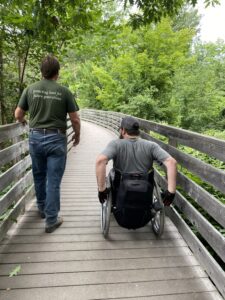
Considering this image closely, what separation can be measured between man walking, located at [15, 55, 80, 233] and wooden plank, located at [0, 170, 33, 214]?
1.00 feet

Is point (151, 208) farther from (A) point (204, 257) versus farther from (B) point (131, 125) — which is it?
(B) point (131, 125)

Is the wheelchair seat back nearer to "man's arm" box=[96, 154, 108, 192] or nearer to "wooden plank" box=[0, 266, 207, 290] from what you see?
"man's arm" box=[96, 154, 108, 192]

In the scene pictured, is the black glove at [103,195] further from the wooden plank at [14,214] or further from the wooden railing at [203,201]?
the wooden plank at [14,214]

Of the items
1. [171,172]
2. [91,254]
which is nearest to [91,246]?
[91,254]

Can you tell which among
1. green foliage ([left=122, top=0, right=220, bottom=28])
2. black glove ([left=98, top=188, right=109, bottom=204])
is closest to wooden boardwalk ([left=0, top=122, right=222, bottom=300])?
black glove ([left=98, top=188, right=109, bottom=204])

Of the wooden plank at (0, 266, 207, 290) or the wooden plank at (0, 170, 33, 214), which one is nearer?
the wooden plank at (0, 266, 207, 290)

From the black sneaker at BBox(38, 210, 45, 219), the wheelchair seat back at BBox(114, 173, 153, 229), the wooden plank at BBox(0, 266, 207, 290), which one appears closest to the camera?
the wooden plank at BBox(0, 266, 207, 290)

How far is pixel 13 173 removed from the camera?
3295 mm

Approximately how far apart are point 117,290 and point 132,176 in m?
1.05

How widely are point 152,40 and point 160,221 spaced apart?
13.1m

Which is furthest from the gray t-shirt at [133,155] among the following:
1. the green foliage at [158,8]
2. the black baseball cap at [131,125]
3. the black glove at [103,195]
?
the green foliage at [158,8]

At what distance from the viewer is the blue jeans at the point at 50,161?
3.21 m

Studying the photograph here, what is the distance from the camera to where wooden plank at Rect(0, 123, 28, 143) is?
119 inches

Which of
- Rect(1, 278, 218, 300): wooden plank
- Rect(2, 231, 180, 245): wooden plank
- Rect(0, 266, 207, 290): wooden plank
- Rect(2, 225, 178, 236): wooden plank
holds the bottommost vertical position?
Rect(2, 225, 178, 236): wooden plank
